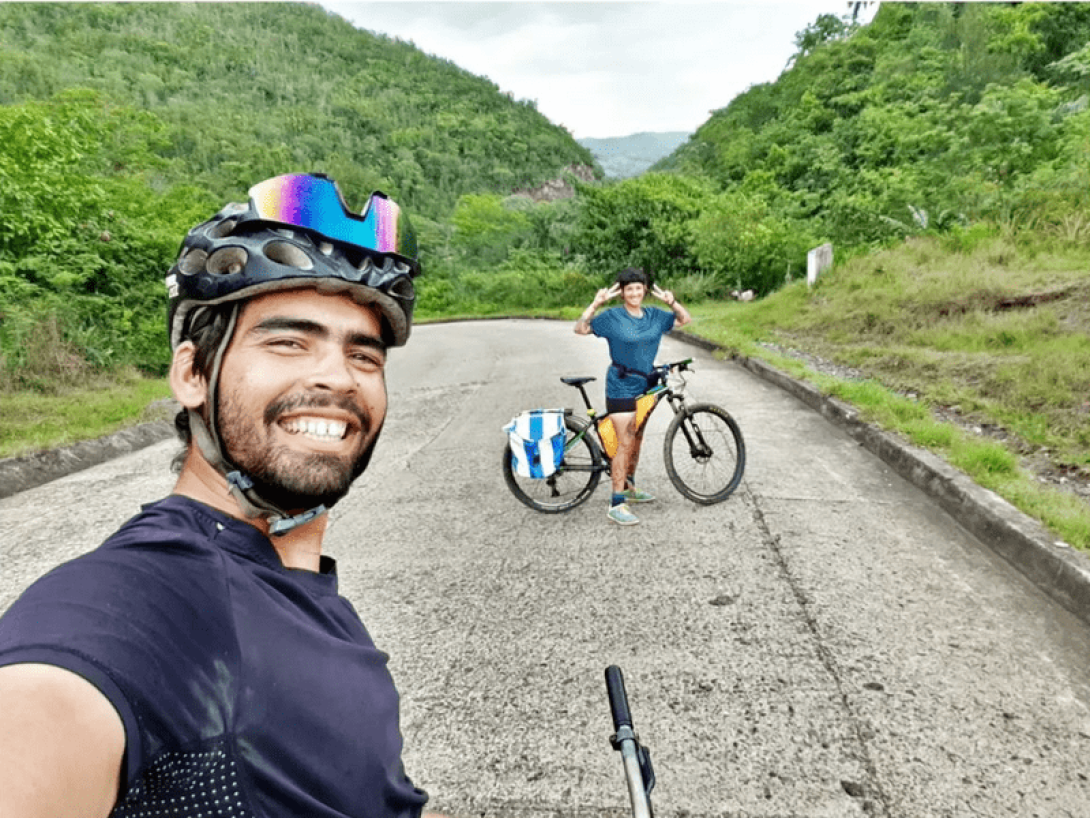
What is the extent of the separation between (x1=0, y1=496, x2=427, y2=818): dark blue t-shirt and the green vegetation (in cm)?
447

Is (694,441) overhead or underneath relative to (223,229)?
underneath

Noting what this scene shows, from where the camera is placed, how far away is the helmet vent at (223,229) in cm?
146

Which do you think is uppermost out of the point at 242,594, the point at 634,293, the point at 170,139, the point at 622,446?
the point at 170,139

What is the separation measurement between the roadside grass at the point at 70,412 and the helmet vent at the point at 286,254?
23.2 ft

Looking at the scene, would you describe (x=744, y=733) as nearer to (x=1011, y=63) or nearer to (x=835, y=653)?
(x=835, y=653)

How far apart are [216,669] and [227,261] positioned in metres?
0.85

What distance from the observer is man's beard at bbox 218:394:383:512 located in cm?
125

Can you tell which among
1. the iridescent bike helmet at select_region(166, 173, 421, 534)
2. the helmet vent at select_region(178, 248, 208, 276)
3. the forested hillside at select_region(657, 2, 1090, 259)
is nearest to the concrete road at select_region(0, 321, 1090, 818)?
the iridescent bike helmet at select_region(166, 173, 421, 534)

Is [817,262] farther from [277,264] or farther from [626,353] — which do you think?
[277,264]

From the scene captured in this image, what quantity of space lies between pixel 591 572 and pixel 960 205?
1686cm

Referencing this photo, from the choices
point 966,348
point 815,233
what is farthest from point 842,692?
point 815,233

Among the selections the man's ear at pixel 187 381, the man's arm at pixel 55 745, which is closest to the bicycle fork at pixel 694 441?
the man's ear at pixel 187 381

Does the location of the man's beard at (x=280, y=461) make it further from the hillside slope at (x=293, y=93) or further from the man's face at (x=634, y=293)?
the hillside slope at (x=293, y=93)

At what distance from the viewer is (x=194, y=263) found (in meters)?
1.42
